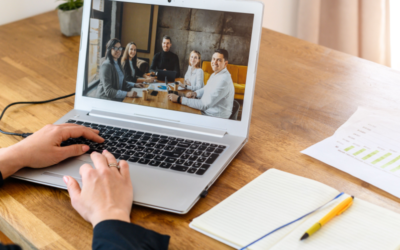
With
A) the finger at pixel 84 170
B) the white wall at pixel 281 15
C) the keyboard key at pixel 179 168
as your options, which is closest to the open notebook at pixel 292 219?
the keyboard key at pixel 179 168

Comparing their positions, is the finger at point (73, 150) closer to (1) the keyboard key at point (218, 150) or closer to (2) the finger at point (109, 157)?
(2) the finger at point (109, 157)

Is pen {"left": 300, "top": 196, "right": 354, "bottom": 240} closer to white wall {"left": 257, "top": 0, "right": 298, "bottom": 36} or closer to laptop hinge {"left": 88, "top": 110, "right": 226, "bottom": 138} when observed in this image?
laptop hinge {"left": 88, "top": 110, "right": 226, "bottom": 138}

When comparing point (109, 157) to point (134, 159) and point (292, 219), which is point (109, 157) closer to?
point (134, 159)

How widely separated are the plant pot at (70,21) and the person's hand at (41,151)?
74 cm

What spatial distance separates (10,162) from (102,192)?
20 centimetres

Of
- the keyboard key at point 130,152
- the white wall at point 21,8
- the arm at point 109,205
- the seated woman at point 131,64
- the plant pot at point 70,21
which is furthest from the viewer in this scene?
the white wall at point 21,8

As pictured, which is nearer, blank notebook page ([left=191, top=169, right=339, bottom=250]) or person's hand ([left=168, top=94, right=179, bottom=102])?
blank notebook page ([left=191, top=169, right=339, bottom=250])

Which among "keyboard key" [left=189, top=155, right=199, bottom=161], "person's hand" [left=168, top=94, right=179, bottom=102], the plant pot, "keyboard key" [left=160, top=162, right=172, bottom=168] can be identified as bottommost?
"keyboard key" [left=160, top=162, right=172, bottom=168]

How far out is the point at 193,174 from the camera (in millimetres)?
695

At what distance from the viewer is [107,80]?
90 cm

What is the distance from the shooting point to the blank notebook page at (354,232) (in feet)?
1.80

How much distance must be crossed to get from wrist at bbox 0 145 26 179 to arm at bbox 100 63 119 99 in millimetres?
255

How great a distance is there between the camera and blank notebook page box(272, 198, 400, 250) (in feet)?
1.80

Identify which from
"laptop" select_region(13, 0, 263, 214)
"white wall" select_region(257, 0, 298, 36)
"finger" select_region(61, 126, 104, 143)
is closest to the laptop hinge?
"laptop" select_region(13, 0, 263, 214)
